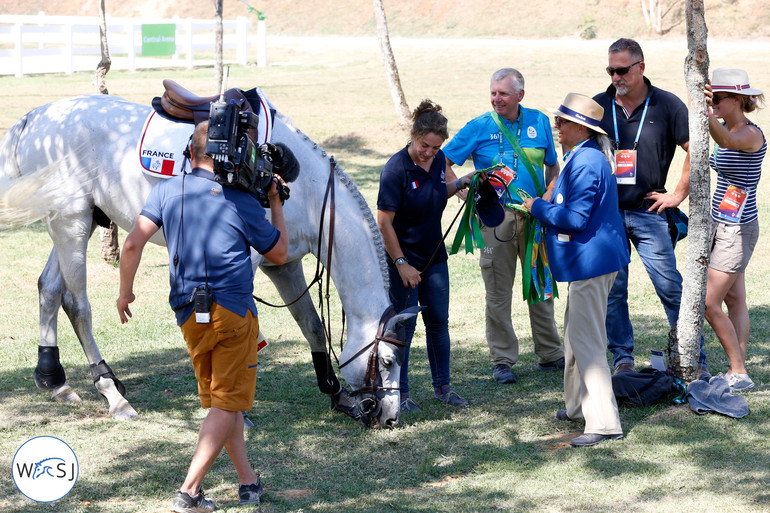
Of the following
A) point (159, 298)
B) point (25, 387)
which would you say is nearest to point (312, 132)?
point (159, 298)

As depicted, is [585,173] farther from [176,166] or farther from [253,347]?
[176,166]

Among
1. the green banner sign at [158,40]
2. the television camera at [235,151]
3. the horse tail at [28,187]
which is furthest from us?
the green banner sign at [158,40]

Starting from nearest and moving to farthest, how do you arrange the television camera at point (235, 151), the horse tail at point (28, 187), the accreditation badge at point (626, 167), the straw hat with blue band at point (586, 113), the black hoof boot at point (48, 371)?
the television camera at point (235, 151), the straw hat with blue band at point (586, 113), the horse tail at point (28, 187), the accreditation badge at point (626, 167), the black hoof boot at point (48, 371)

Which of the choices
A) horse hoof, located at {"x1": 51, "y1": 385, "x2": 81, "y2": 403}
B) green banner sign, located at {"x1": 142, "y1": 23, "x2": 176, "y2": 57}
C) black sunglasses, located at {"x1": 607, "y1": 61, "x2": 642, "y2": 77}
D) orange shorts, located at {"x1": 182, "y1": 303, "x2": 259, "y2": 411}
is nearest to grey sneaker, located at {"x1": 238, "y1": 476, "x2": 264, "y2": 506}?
orange shorts, located at {"x1": 182, "y1": 303, "x2": 259, "y2": 411}

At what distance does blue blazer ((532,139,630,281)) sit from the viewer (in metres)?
4.95

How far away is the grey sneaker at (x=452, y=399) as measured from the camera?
6020 mm

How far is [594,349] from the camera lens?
5121 mm

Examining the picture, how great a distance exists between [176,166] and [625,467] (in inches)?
135

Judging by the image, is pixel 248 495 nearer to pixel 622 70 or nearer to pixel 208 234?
pixel 208 234

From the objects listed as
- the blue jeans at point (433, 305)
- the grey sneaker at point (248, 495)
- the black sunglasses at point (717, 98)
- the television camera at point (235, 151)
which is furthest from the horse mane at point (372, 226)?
the black sunglasses at point (717, 98)

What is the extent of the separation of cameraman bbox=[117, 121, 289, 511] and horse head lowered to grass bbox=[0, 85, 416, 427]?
50.1 inches

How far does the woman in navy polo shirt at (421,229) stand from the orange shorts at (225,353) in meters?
1.60

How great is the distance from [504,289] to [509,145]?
105cm

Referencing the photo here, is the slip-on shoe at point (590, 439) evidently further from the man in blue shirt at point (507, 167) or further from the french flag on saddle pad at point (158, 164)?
the french flag on saddle pad at point (158, 164)
